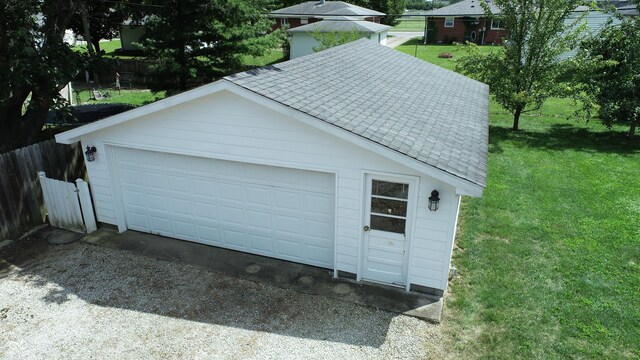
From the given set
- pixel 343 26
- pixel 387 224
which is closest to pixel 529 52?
pixel 387 224

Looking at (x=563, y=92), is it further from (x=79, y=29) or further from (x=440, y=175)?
(x=79, y=29)

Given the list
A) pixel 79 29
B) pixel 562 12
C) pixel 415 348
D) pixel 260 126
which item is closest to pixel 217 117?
pixel 260 126

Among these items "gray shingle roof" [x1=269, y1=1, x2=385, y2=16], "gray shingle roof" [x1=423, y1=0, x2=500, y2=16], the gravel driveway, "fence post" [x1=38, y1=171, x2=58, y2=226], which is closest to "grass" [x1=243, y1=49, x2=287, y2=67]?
"gray shingle roof" [x1=269, y1=1, x2=385, y2=16]

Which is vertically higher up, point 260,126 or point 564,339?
point 260,126

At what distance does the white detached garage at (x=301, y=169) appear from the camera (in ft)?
23.4

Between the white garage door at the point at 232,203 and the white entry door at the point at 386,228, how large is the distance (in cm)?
79

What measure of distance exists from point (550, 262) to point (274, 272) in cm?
546

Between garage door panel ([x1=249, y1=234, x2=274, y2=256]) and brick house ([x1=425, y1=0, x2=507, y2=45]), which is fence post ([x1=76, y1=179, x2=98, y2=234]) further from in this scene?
brick house ([x1=425, y1=0, x2=507, y2=45])

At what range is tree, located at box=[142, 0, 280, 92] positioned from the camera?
752 inches

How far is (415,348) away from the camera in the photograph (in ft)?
21.3

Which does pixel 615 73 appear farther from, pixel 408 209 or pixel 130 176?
pixel 130 176

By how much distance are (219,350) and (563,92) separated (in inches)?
654

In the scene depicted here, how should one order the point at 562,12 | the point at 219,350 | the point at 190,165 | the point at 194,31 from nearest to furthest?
the point at 219,350, the point at 190,165, the point at 562,12, the point at 194,31

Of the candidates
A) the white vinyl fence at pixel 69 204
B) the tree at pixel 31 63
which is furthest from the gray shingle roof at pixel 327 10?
the white vinyl fence at pixel 69 204
